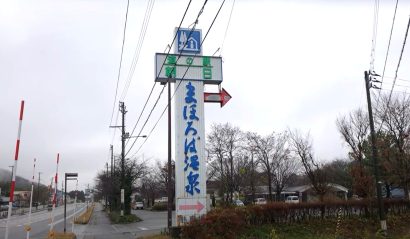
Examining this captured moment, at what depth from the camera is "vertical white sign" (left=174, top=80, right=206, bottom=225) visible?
76.8 ft

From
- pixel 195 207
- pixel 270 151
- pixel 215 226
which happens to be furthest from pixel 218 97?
pixel 270 151

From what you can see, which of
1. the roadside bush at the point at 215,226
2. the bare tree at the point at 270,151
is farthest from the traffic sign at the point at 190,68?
the bare tree at the point at 270,151

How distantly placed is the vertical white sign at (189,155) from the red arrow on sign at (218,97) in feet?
3.63

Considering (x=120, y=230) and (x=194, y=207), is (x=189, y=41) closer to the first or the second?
(x=194, y=207)

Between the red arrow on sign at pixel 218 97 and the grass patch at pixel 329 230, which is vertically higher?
the red arrow on sign at pixel 218 97

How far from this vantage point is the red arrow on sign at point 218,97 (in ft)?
84.0

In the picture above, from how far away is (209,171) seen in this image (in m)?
69.8

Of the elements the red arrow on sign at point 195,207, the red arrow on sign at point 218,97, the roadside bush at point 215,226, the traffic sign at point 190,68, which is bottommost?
the roadside bush at point 215,226

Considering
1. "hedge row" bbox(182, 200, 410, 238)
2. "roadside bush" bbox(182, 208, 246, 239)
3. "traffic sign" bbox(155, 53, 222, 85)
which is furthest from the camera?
"traffic sign" bbox(155, 53, 222, 85)

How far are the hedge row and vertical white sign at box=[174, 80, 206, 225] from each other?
9.38 ft

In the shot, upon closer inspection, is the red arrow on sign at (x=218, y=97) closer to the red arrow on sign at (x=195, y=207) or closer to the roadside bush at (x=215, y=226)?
the red arrow on sign at (x=195, y=207)

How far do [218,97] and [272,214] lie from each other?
24.0ft

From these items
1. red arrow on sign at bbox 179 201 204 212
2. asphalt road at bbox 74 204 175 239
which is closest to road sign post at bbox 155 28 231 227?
red arrow on sign at bbox 179 201 204 212

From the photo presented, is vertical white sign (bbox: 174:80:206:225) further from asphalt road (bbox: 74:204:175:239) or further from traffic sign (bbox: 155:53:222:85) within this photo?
asphalt road (bbox: 74:204:175:239)
